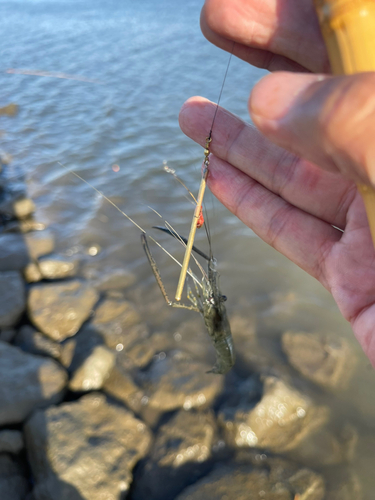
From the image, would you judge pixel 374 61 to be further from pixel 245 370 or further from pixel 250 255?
pixel 250 255

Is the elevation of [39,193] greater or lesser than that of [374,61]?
lesser

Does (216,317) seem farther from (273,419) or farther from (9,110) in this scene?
(9,110)

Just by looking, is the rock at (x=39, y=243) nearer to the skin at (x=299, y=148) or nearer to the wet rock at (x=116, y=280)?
the wet rock at (x=116, y=280)

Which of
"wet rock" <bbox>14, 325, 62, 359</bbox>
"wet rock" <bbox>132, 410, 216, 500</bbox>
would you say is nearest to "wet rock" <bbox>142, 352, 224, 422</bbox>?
"wet rock" <bbox>132, 410, 216, 500</bbox>

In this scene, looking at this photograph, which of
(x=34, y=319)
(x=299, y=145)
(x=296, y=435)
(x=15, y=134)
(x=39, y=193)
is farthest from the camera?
(x=15, y=134)

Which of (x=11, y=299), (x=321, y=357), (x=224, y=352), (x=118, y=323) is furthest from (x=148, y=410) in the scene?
(x=11, y=299)

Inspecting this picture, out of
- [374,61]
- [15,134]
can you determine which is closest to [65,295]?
[374,61]
